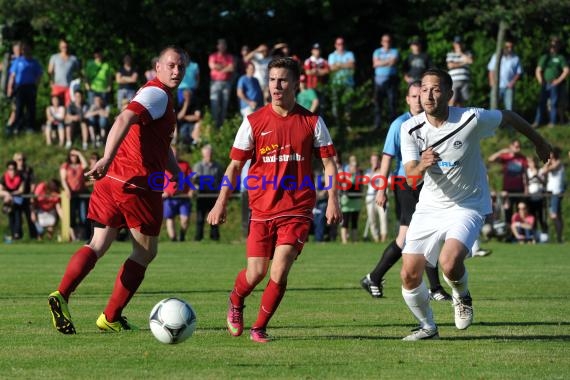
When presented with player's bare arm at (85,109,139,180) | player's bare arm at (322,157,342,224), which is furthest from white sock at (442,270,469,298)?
player's bare arm at (85,109,139,180)

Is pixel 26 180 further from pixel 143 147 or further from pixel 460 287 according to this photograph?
pixel 460 287

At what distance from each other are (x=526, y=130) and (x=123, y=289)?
3.41 meters

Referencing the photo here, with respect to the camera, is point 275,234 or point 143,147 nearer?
point 275,234

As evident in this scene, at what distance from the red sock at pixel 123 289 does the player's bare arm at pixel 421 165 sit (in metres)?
2.33

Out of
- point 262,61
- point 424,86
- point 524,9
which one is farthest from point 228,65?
point 424,86

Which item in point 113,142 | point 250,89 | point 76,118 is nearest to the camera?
point 113,142

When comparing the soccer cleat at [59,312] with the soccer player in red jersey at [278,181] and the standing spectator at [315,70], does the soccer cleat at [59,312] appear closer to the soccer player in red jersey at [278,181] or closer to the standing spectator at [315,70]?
the soccer player in red jersey at [278,181]

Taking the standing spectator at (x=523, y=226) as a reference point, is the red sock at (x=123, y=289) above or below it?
above

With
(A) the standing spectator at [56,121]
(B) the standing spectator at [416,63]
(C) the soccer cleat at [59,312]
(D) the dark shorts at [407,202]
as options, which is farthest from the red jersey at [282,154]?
(A) the standing spectator at [56,121]

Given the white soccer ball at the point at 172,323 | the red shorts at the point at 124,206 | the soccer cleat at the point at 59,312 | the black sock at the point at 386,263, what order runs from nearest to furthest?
the white soccer ball at the point at 172,323 < the soccer cleat at the point at 59,312 < the red shorts at the point at 124,206 < the black sock at the point at 386,263

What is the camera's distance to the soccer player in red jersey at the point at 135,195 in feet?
31.8

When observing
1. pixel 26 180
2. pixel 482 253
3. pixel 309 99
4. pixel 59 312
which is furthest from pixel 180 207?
pixel 59 312

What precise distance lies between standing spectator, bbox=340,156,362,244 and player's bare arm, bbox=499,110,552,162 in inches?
585

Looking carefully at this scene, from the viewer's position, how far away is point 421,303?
9398 mm
